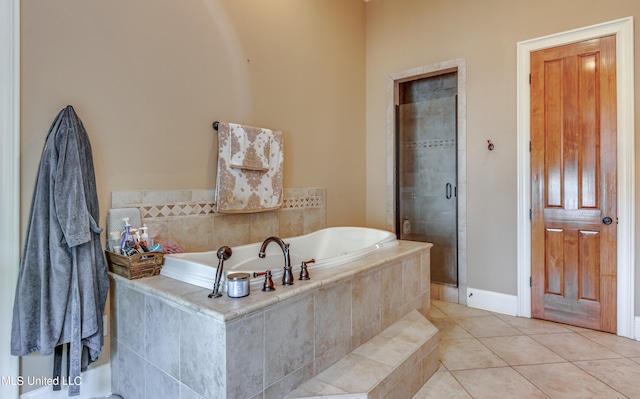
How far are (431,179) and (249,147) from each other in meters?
2.18

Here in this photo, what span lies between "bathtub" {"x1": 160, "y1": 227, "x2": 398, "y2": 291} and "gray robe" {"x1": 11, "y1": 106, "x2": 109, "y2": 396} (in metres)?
0.39

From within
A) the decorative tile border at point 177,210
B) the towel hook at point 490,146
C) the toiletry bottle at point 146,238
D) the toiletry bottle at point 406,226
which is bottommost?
the toiletry bottle at point 406,226

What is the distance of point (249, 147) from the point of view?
104 inches

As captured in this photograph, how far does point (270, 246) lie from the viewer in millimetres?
2670

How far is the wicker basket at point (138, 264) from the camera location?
177 centimetres

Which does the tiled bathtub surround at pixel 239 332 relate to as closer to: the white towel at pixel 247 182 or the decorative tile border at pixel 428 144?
the white towel at pixel 247 182

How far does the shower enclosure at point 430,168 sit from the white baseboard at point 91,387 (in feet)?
9.84

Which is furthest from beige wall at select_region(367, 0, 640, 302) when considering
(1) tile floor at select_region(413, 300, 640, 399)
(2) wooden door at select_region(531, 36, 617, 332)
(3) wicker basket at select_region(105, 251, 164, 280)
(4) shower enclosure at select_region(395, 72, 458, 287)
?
(3) wicker basket at select_region(105, 251, 164, 280)

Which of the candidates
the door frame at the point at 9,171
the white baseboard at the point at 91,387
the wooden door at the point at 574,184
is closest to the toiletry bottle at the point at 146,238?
the door frame at the point at 9,171

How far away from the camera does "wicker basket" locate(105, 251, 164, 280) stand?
69.6 inches

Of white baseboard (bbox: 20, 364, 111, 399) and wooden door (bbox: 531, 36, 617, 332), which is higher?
wooden door (bbox: 531, 36, 617, 332)

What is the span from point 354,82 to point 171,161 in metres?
2.39

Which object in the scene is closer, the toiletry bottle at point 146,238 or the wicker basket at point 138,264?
the wicker basket at point 138,264

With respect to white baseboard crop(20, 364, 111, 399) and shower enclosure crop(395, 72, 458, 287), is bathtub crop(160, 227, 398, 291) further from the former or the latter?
shower enclosure crop(395, 72, 458, 287)
